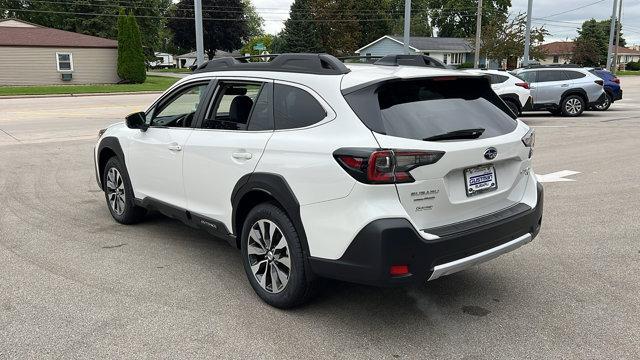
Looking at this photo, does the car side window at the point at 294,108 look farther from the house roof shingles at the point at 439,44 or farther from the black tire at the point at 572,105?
the house roof shingles at the point at 439,44

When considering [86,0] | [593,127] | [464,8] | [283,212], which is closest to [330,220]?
[283,212]

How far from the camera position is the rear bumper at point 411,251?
3191 mm

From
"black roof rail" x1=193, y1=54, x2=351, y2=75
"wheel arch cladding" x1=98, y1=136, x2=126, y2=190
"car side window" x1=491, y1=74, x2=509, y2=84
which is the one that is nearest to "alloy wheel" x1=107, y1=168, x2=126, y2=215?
"wheel arch cladding" x1=98, y1=136, x2=126, y2=190

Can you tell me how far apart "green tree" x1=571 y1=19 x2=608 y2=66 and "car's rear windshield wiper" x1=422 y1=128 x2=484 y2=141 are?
88.4 m

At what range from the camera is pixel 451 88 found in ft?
12.8

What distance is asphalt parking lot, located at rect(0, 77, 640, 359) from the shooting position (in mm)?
3432

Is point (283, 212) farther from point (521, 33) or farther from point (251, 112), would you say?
point (521, 33)

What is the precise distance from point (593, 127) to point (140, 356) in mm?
15150

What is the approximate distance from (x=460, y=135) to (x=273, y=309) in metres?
1.77

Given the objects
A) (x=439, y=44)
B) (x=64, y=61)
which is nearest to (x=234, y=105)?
(x=64, y=61)

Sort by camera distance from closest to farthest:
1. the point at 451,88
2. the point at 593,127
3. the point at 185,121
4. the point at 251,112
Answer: the point at 451,88 < the point at 251,112 < the point at 185,121 < the point at 593,127

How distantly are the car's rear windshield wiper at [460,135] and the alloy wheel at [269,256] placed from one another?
3.96 feet

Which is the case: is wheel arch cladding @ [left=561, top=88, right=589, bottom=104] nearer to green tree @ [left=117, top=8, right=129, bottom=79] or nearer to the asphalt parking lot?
the asphalt parking lot

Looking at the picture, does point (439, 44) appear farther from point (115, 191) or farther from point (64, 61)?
point (115, 191)
